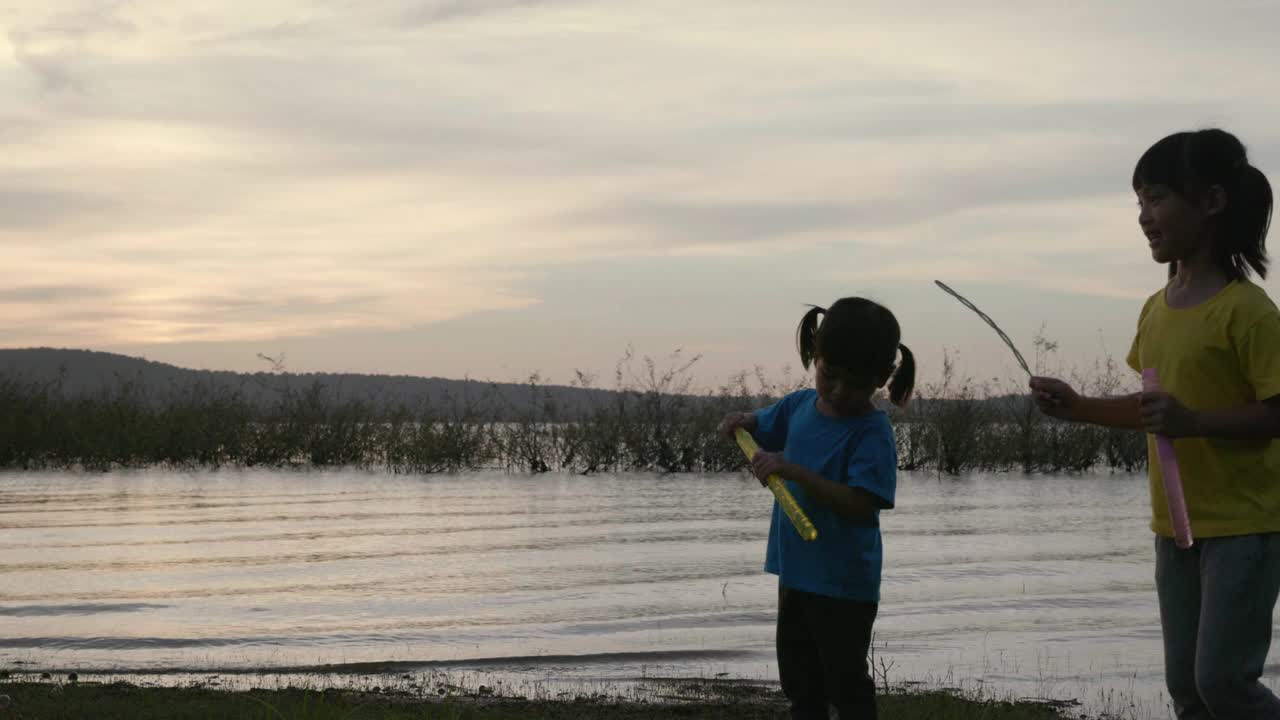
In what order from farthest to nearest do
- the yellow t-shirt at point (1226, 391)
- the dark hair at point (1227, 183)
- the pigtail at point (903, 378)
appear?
the pigtail at point (903, 378) → the dark hair at point (1227, 183) → the yellow t-shirt at point (1226, 391)

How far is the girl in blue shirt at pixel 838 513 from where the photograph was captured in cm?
389

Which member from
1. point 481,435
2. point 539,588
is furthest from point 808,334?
point 481,435

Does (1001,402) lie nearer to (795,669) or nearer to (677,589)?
(677,589)

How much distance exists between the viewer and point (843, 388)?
156 inches

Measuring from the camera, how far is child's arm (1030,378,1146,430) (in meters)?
3.66

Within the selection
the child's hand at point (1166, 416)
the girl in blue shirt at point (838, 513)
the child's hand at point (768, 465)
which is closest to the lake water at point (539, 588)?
the girl in blue shirt at point (838, 513)

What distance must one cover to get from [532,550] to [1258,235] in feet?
31.1

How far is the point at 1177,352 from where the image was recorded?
3605 mm

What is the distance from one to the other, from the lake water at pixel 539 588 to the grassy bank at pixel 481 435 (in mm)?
5508

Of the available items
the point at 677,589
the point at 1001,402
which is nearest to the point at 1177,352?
the point at 677,589

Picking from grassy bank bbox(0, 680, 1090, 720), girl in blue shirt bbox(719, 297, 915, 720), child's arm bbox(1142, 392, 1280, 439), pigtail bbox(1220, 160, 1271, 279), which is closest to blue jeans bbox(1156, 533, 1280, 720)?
child's arm bbox(1142, 392, 1280, 439)

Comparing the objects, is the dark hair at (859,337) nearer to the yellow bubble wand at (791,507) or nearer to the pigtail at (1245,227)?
the yellow bubble wand at (791,507)

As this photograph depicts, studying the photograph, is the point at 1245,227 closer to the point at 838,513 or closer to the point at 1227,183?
the point at 1227,183

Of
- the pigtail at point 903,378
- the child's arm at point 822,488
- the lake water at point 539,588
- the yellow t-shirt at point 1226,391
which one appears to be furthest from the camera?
the lake water at point 539,588
